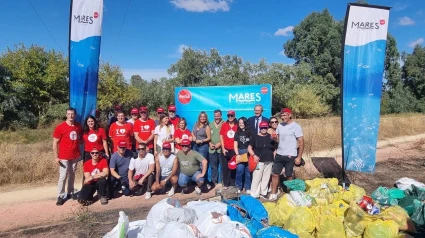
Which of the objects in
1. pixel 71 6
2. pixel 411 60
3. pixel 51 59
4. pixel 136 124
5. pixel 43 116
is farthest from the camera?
pixel 411 60

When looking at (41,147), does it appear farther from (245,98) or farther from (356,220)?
(356,220)

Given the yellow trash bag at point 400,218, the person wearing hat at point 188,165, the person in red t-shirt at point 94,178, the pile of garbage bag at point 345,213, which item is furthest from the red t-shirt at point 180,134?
the yellow trash bag at point 400,218

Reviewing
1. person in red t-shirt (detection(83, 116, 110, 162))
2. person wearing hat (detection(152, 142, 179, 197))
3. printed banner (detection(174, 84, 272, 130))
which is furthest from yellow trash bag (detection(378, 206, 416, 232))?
person in red t-shirt (detection(83, 116, 110, 162))

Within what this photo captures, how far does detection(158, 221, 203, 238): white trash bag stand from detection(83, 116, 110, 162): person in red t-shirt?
3.05m

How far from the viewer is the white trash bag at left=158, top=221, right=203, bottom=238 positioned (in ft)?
9.81

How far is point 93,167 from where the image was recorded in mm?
5520

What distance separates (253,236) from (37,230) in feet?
10.4

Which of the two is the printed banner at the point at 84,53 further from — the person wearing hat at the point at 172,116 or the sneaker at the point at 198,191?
the sneaker at the point at 198,191

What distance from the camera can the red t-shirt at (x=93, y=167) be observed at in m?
5.49

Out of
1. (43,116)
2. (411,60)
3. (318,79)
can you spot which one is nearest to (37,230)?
(43,116)

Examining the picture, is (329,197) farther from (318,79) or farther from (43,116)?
(318,79)

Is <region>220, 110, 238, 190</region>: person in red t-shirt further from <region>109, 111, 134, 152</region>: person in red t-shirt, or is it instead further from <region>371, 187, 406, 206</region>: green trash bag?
<region>371, 187, 406, 206</region>: green trash bag

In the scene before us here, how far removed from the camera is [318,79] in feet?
92.1

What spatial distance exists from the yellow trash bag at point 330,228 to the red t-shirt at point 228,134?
2456 millimetres
